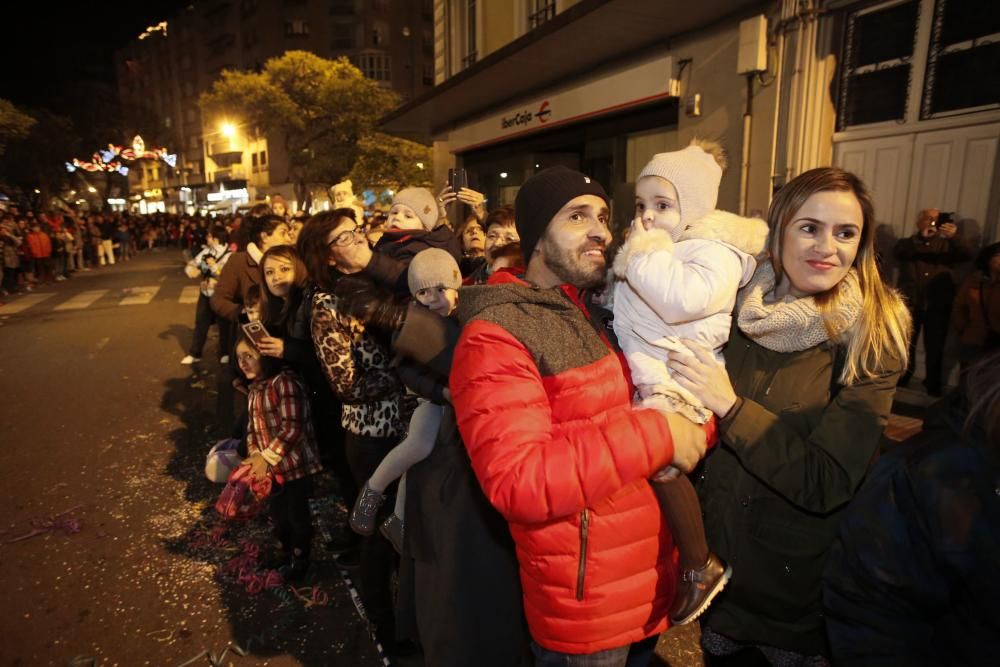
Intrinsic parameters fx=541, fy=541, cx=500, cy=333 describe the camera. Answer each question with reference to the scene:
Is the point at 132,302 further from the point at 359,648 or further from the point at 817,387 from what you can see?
the point at 817,387

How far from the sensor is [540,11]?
11711mm

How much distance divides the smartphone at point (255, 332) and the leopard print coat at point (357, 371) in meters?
0.51

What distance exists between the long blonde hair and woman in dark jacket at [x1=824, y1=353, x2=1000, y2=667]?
1.77 ft

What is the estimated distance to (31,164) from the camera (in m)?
33.7

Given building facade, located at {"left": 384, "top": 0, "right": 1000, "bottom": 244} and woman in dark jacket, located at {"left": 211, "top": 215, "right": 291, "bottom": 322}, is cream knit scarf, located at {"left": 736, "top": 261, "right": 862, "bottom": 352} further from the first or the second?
building facade, located at {"left": 384, "top": 0, "right": 1000, "bottom": 244}

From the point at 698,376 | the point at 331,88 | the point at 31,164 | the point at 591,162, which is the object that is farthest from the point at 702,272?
the point at 31,164

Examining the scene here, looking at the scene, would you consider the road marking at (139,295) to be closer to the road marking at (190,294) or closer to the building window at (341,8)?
the road marking at (190,294)

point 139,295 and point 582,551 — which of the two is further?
point 139,295

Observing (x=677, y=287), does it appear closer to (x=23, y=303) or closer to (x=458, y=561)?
(x=458, y=561)

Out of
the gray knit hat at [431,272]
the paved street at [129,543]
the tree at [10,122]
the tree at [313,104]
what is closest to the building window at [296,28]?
the tree at [313,104]

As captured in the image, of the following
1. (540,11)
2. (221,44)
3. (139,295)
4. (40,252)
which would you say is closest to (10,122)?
(40,252)

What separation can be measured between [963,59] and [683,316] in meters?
6.24

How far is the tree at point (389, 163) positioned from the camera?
31.6 meters

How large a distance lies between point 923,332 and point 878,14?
11.6ft
